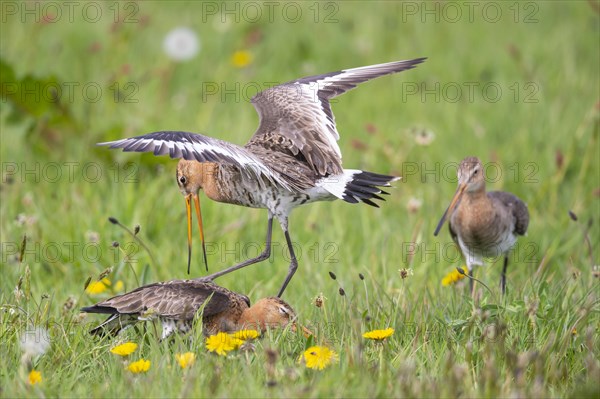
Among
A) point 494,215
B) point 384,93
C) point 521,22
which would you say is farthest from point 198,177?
point 521,22

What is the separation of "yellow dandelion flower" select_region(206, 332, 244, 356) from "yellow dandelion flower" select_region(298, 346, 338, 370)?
1.00 feet

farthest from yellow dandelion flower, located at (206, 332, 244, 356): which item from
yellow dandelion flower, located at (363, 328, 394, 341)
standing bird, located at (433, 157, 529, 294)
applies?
standing bird, located at (433, 157, 529, 294)

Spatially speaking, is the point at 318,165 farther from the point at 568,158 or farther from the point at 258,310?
the point at 568,158

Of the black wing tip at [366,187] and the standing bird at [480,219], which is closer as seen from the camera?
the black wing tip at [366,187]

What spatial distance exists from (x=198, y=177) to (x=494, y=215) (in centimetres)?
201

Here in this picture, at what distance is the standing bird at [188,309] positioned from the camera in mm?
4844

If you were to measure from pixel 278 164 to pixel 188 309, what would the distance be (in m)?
1.34

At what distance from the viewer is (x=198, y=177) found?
6.15 meters

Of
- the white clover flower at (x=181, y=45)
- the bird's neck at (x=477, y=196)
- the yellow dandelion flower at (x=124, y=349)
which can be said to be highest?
the white clover flower at (x=181, y=45)

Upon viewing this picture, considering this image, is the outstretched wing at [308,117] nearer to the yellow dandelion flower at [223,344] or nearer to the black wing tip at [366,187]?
the black wing tip at [366,187]

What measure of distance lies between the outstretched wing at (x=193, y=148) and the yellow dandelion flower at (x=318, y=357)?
1221 millimetres

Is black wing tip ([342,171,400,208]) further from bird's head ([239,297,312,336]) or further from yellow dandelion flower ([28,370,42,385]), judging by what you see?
yellow dandelion flower ([28,370,42,385])

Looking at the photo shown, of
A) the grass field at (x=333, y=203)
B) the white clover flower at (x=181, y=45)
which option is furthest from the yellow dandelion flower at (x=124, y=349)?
the white clover flower at (x=181, y=45)

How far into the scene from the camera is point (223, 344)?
4254 mm
